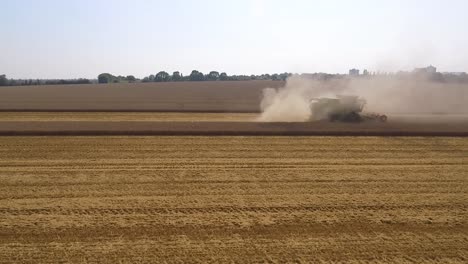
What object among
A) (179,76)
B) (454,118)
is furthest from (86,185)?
(179,76)

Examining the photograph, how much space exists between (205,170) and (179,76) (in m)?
177

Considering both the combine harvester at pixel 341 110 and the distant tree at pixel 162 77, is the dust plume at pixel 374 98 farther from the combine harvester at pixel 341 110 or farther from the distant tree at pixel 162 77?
the distant tree at pixel 162 77

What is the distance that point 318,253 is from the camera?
9.24m

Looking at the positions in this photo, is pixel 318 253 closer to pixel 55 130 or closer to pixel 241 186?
pixel 241 186

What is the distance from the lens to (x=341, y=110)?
94.8 ft

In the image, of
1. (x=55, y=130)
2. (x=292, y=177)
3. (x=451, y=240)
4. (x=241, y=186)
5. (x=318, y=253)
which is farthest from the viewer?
(x=55, y=130)

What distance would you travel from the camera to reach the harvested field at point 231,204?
938cm

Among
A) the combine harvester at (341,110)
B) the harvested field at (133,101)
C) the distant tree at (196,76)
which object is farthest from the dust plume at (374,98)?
the distant tree at (196,76)

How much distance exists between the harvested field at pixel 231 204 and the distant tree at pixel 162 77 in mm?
158422

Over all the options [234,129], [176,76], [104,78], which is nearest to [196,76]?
[176,76]

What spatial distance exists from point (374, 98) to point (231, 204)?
99.9 feet

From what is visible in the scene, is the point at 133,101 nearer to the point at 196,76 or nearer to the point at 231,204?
the point at 231,204

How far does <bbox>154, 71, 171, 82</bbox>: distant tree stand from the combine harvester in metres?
150

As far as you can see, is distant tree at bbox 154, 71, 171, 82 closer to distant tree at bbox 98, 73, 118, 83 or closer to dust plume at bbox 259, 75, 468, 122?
distant tree at bbox 98, 73, 118, 83
